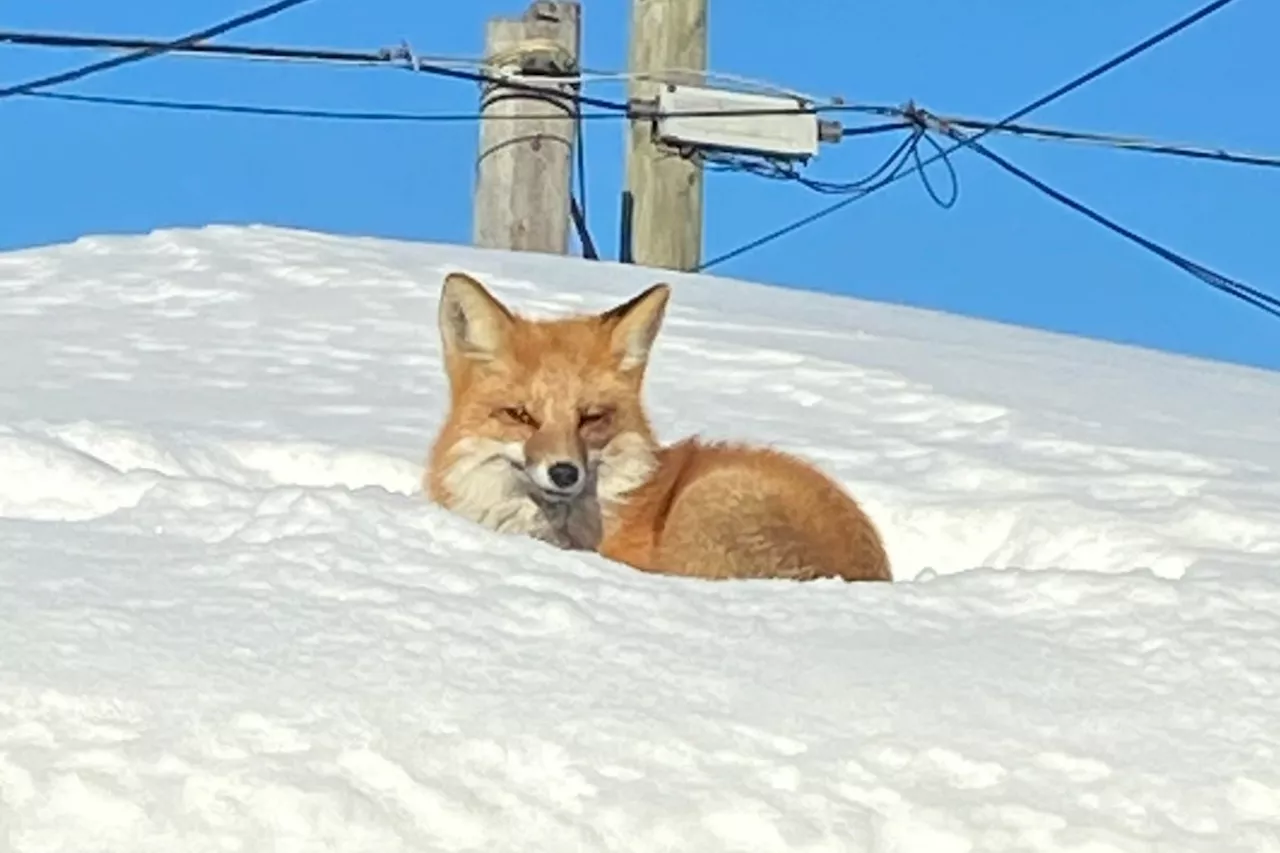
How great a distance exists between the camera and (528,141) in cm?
891

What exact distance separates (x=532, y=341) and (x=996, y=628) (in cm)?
172

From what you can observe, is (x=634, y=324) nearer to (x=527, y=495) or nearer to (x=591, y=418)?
(x=591, y=418)

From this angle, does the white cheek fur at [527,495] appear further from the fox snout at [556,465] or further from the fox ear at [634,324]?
the fox ear at [634,324]

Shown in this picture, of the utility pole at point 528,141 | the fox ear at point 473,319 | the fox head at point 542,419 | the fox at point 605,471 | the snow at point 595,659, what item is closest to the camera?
the snow at point 595,659

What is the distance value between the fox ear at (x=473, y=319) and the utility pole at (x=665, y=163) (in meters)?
4.42

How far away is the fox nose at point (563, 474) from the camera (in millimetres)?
4738

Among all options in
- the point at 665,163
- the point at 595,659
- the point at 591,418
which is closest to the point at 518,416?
the point at 591,418

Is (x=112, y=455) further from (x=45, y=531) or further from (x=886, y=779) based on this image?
(x=886, y=779)

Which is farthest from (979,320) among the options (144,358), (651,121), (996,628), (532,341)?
(996,628)

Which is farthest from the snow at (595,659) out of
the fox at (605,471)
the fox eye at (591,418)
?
the fox eye at (591,418)

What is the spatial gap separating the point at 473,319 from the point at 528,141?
12.9 ft

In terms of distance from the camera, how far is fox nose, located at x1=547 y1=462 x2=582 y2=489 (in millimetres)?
4738

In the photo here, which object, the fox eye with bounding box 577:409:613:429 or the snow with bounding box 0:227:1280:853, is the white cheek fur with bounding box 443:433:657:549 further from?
the snow with bounding box 0:227:1280:853

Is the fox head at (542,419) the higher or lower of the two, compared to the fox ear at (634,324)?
lower
